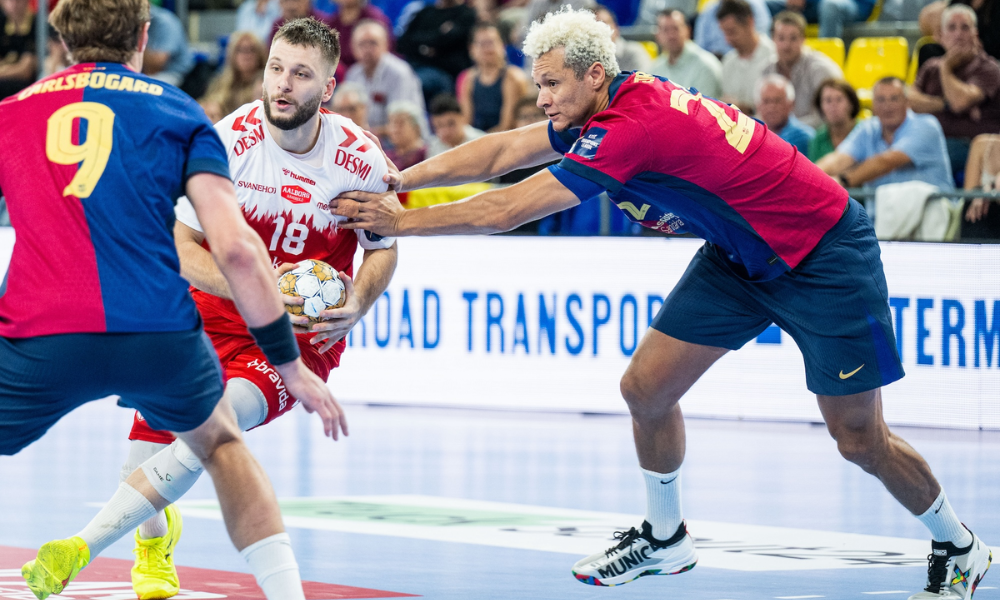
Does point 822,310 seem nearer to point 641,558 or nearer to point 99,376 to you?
point 641,558

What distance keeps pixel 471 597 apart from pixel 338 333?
41.4 inches

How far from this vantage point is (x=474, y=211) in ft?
16.8

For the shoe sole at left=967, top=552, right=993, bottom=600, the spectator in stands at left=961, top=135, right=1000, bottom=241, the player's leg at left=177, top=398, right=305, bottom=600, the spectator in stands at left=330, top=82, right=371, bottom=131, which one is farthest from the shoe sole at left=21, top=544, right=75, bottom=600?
the spectator in stands at left=330, top=82, right=371, bottom=131

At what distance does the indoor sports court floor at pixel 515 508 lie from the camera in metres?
5.58

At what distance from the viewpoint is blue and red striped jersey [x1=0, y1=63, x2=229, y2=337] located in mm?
→ 3740

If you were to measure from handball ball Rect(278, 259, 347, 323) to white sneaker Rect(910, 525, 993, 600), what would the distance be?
2.32 metres

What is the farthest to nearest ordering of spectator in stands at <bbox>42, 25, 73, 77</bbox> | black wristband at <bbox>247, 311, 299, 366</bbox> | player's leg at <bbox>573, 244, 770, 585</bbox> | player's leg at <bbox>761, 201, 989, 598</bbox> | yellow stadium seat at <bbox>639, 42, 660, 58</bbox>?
1. spectator in stands at <bbox>42, 25, 73, 77</bbox>
2. yellow stadium seat at <bbox>639, 42, 660, 58</bbox>
3. player's leg at <bbox>573, 244, 770, 585</bbox>
4. player's leg at <bbox>761, 201, 989, 598</bbox>
5. black wristband at <bbox>247, 311, 299, 366</bbox>

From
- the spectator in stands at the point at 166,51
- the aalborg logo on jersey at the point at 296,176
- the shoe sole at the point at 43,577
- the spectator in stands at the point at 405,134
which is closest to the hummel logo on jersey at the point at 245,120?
the aalborg logo on jersey at the point at 296,176

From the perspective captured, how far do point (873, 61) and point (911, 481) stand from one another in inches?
323

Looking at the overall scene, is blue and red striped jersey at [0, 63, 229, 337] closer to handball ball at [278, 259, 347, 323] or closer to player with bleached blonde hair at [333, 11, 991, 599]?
handball ball at [278, 259, 347, 323]

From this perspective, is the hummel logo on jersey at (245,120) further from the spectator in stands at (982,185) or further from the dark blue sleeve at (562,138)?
the spectator in stands at (982,185)

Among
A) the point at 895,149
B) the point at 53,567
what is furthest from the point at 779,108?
the point at 53,567

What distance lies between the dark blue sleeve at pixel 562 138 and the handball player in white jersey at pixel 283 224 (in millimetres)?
653

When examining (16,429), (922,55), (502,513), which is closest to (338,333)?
(16,429)
